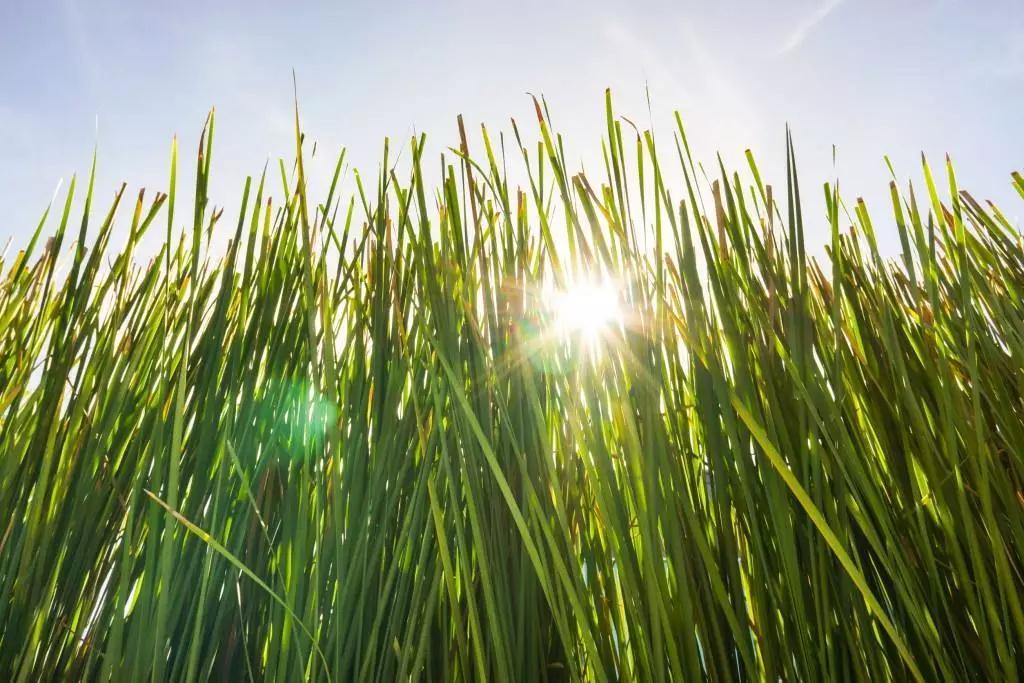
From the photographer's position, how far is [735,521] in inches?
27.0

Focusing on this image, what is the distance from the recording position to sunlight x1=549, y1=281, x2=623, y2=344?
65cm

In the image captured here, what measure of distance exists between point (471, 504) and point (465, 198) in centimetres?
38

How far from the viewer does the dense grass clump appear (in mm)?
562

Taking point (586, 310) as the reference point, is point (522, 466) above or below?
below

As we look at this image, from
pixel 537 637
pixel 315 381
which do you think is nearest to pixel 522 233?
pixel 315 381

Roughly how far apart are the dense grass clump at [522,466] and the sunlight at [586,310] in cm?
1

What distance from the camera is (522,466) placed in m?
0.58

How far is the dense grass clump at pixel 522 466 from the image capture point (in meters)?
0.56

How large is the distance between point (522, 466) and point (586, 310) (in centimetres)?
20

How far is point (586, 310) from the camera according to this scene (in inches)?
27.2

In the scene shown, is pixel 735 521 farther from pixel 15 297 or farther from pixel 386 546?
pixel 15 297

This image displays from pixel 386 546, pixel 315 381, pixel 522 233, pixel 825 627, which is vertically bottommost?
pixel 825 627

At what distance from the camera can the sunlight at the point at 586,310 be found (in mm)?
651

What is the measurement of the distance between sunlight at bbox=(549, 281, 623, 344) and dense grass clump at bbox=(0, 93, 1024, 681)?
1 centimetres
